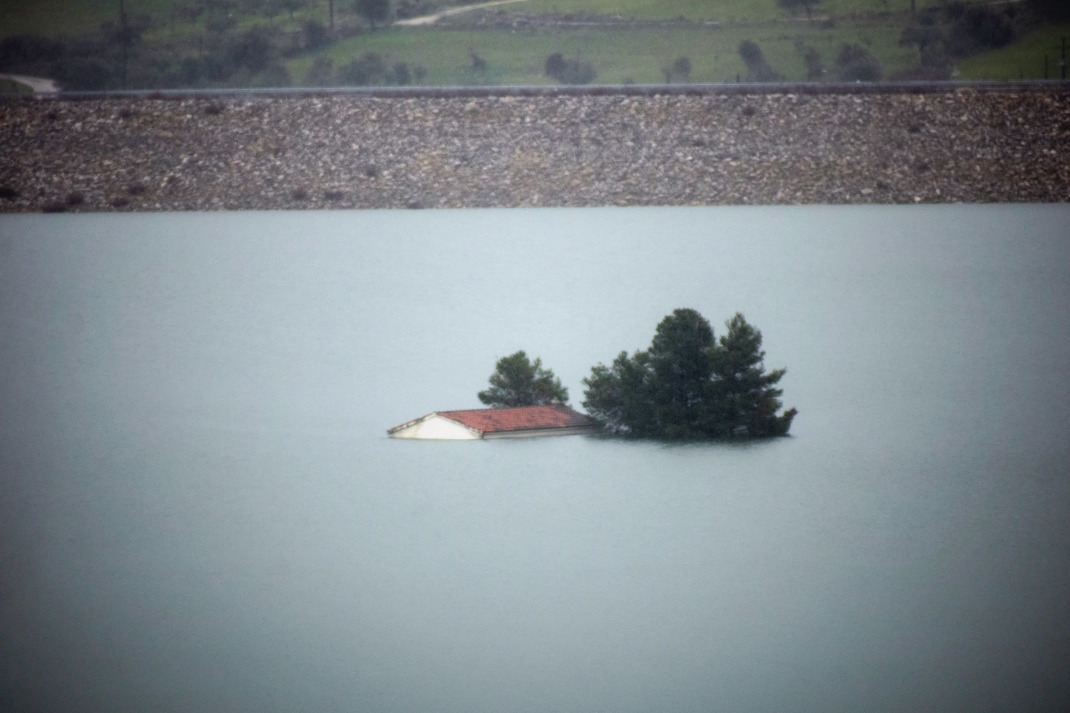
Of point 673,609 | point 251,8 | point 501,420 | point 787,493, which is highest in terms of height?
point 251,8

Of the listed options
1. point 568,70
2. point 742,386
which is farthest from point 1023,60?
point 742,386

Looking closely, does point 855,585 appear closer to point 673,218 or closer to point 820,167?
point 820,167

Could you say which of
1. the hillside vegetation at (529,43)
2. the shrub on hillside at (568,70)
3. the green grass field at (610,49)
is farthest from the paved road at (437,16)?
the shrub on hillside at (568,70)

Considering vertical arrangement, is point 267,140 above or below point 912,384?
above

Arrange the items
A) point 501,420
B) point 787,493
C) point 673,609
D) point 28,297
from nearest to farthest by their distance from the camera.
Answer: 1. point 673,609
2. point 787,493
3. point 501,420
4. point 28,297

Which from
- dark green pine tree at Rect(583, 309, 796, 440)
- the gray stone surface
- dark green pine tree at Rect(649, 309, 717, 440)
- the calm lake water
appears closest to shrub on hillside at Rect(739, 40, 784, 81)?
the gray stone surface

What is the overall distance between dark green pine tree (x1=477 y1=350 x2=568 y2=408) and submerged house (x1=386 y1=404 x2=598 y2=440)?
43 cm

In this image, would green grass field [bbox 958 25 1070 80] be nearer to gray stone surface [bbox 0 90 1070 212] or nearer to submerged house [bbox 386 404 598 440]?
gray stone surface [bbox 0 90 1070 212]

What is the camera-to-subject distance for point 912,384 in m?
41.3

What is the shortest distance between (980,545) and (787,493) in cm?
437

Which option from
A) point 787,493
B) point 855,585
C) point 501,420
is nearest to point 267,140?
point 501,420

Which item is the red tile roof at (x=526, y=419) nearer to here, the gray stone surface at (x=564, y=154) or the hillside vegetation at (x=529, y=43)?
the gray stone surface at (x=564, y=154)

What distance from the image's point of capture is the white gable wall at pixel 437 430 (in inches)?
1189

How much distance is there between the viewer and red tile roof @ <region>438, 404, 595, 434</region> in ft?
95.1
